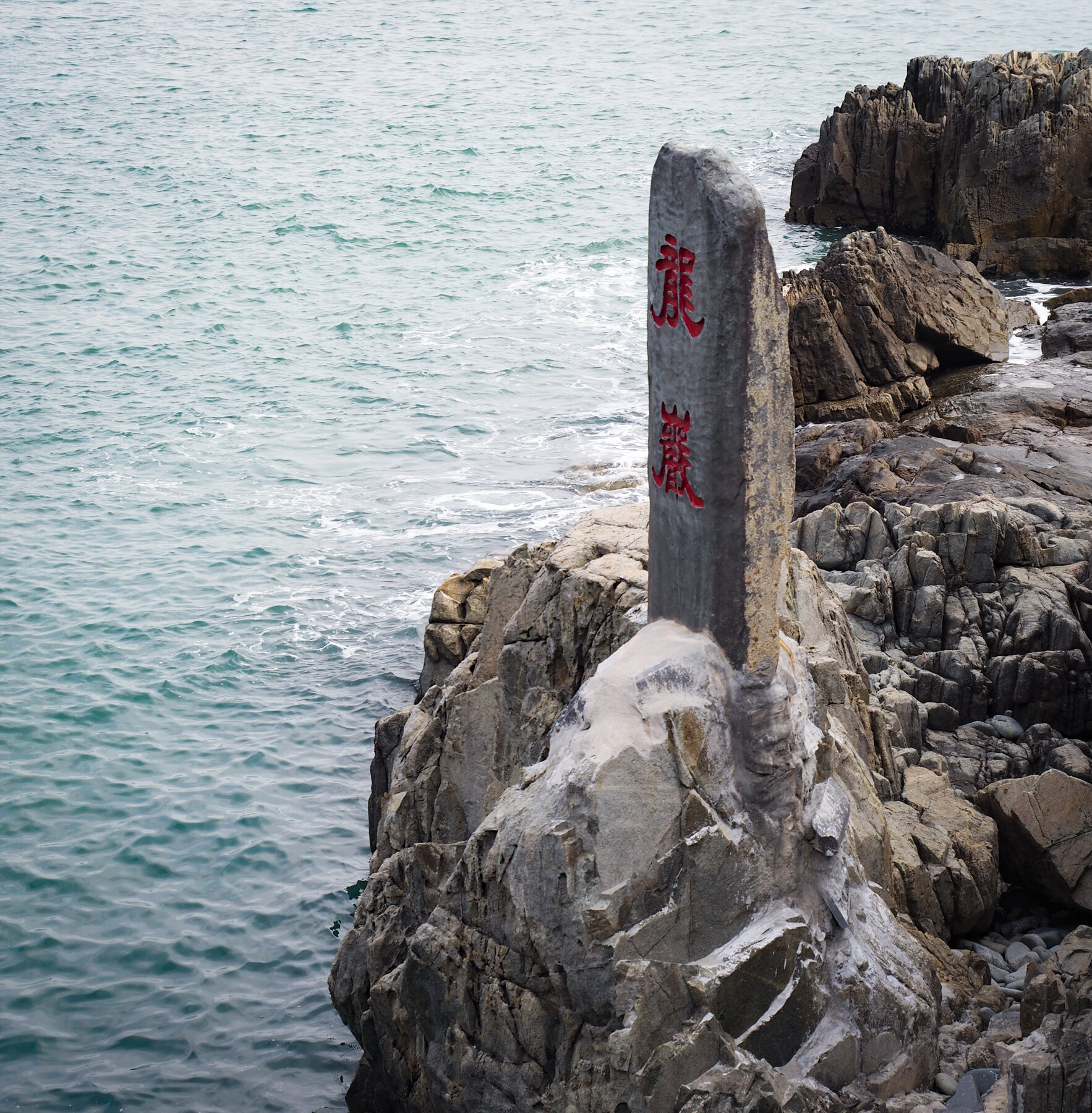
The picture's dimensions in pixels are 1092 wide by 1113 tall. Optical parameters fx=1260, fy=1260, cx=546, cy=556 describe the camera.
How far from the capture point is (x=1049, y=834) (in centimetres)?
1156

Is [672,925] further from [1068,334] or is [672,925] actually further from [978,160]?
[978,160]

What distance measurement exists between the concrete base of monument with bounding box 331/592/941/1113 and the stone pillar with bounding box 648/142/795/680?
0.42 metres

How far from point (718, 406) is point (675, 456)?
1.86 feet

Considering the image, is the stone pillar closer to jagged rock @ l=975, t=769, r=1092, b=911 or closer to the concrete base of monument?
the concrete base of monument

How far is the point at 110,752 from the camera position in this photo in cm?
1802

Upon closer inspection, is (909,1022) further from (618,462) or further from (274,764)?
(618,462)

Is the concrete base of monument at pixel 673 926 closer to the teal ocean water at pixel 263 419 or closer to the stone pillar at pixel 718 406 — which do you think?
the stone pillar at pixel 718 406

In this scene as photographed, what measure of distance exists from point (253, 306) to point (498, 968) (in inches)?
1229

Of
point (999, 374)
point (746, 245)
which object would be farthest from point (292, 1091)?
point (999, 374)

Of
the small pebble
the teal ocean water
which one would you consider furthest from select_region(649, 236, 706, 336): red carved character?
the teal ocean water

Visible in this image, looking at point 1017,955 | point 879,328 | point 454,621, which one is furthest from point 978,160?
point 1017,955

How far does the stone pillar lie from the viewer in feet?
26.9

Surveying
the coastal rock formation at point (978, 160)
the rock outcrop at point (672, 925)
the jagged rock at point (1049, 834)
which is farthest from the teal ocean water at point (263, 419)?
the jagged rock at point (1049, 834)

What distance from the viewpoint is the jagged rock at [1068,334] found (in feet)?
87.6
